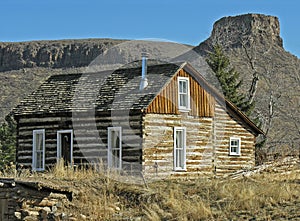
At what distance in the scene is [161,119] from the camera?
1066 inches

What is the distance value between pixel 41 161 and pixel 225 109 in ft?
30.6

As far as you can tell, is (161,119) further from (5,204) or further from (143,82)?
(5,204)

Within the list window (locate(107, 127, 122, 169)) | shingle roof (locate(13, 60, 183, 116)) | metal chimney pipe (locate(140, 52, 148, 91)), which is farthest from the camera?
metal chimney pipe (locate(140, 52, 148, 91))

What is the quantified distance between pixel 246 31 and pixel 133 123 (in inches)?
1762

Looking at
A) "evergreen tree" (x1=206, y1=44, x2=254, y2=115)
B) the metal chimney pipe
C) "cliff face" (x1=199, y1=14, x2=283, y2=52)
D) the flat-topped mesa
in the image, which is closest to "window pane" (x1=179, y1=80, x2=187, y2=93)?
the metal chimney pipe

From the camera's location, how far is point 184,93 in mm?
28484

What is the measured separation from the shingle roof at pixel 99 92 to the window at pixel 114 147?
102 cm

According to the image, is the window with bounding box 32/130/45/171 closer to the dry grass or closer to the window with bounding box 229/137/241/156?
the dry grass

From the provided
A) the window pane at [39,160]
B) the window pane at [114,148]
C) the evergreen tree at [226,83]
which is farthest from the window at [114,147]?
the evergreen tree at [226,83]

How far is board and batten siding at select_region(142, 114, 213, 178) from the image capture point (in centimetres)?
2634

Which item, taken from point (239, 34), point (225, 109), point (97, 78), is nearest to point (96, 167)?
point (97, 78)

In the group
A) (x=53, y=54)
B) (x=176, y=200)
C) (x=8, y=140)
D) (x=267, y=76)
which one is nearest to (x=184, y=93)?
(x=176, y=200)

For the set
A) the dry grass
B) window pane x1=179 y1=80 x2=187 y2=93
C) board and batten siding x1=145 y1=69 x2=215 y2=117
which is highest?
window pane x1=179 y1=80 x2=187 y2=93

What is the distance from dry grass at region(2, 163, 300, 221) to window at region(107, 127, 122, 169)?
3391 mm
